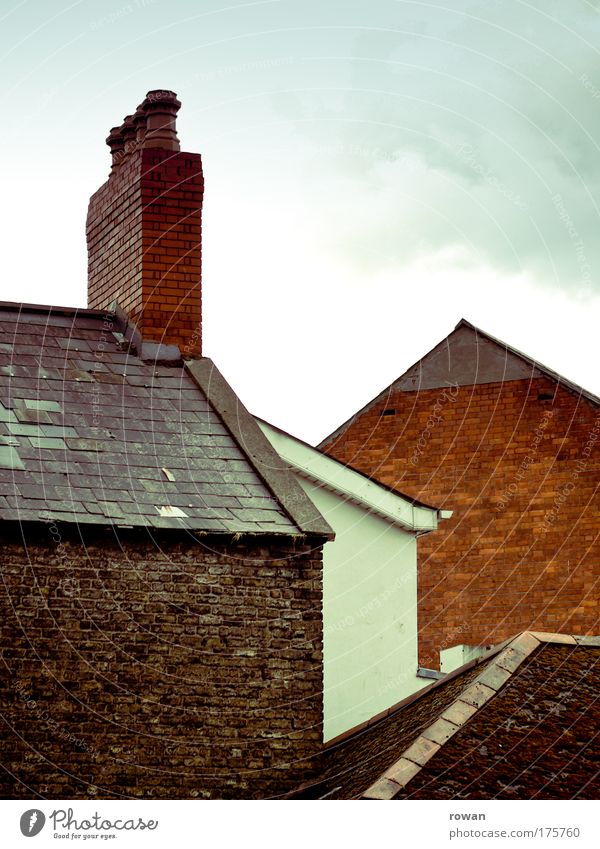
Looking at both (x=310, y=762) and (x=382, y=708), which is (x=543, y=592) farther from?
(x=310, y=762)

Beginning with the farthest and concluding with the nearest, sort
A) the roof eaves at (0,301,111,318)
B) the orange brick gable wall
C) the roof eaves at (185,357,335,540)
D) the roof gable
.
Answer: the roof gable < the orange brick gable wall < the roof eaves at (0,301,111,318) < the roof eaves at (185,357,335,540)

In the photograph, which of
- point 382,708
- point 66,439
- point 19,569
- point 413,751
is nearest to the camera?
point 413,751

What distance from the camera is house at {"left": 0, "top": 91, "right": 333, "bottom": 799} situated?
46.5 ft

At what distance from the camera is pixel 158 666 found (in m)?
14.5

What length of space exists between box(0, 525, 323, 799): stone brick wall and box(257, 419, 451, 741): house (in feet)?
12.0

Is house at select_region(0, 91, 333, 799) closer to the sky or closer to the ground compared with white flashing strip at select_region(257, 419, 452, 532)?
closer to the ground

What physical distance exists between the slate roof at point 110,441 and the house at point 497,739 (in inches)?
83.1

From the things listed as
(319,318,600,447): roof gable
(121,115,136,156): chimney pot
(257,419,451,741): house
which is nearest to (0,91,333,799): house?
(257,419,451,741): house

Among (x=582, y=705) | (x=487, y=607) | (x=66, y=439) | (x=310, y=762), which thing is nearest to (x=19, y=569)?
(x=66, y=439)

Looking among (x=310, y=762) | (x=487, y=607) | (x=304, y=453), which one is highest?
(x=304, y=453)

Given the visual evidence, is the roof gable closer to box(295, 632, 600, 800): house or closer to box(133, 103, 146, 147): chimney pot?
box(133, 103, 146, 147): chimney pot

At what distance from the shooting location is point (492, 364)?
957 inches

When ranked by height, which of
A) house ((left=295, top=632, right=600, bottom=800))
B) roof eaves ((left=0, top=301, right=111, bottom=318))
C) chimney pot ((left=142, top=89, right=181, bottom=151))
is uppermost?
chimney pot ((left=142, top=89, right=181, bottom=151))

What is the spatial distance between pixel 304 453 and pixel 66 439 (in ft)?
13.6
